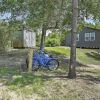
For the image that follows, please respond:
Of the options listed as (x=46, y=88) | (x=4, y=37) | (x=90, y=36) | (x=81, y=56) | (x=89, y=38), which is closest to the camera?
(x=46, y=88)

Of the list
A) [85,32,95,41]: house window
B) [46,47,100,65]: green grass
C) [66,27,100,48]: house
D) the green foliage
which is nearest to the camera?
the green foliage

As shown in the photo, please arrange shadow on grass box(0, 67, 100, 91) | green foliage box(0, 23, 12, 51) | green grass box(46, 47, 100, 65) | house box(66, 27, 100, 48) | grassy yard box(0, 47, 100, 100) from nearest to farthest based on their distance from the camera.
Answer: grassy yard box(0, 47, 100, 100) → shadow on grass box(0, 67, 100, 91) → green foliage box(0, 23, 12, 51) → green grass box(46, 47, 100, 65) → house box(66, 27, 100, 48)

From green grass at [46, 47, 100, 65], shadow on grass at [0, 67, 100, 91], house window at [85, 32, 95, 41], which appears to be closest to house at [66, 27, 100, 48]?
house window at [85, 32, 95, 41]

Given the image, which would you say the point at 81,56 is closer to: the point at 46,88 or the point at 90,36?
the point at 90,36

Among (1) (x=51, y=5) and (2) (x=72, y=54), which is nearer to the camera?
(2) (x=72, y=54)

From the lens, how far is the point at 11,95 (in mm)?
9328

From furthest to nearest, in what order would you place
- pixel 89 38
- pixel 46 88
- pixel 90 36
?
pixel 89 38 < pixel 90 36 < pixel 46 88

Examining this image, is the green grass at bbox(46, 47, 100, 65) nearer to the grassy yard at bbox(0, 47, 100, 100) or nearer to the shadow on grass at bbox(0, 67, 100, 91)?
the shadow on grass at bbox(0, 67, 100, 91)

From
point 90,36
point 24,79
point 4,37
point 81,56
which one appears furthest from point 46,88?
point 90,36

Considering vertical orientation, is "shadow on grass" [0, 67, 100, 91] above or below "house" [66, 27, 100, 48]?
below

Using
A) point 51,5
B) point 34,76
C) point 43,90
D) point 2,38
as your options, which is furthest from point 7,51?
point 43,90

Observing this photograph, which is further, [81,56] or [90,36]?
[90,36]

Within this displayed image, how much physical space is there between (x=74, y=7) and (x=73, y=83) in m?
3.27

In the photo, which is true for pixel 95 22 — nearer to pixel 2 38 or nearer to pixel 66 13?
pixel 66 13
